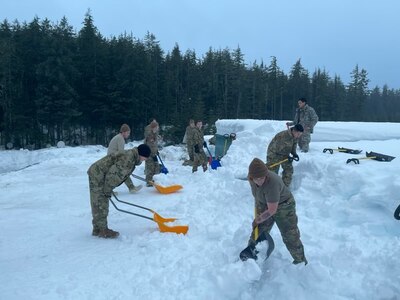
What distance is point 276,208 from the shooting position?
166 inches

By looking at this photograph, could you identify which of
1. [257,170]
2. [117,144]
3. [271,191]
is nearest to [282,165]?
[117,144]

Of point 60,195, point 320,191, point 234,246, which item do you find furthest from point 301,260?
point 60,195

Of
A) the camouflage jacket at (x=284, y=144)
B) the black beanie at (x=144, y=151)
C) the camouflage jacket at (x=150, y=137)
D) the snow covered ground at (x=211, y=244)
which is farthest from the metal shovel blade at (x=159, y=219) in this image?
the camouflage jacket at (x=150, y=137)

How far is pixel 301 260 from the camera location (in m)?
4.59

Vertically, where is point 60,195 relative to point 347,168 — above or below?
below

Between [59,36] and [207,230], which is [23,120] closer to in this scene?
[59,36]

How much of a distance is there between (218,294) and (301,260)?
115cm

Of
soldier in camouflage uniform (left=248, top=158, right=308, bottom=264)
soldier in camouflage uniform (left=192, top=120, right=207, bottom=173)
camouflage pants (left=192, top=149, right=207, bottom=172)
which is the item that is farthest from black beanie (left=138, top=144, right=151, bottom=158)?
camouflage pants (left=192, top=149, right=207, bottom=172)

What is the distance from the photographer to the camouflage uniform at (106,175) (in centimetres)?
572

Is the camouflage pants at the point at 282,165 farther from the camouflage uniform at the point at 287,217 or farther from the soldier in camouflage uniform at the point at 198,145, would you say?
the soldier in camouflage uniform at the point at 198,145

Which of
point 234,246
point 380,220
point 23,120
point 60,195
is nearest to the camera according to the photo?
point 234,246

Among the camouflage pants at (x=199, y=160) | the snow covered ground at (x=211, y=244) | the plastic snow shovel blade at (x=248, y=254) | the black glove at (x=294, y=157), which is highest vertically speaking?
the black glove at (x=294, y=157)

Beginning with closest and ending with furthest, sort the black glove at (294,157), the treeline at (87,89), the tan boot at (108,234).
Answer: the tan boot at (108,234) → the black glove at (294,157) → the treeline at (87,89)

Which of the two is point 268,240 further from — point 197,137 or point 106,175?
point 197,137
